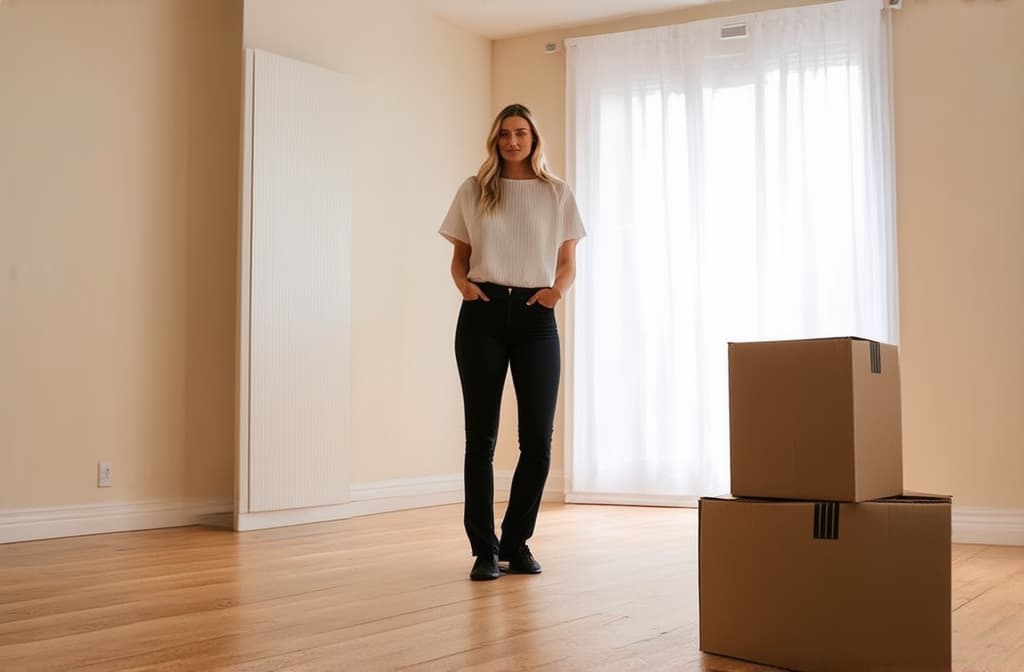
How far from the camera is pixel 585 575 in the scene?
3.25 meters

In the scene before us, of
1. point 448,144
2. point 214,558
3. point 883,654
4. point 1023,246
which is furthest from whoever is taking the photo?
point 448,144

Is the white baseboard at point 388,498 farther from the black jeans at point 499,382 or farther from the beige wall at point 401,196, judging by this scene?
the black jeans at point 499,382

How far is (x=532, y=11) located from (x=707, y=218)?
4.87 feet

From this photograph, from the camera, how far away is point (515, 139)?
10.6 ft

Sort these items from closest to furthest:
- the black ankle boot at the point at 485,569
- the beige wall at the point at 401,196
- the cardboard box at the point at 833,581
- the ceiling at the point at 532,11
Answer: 1. the cardboard box at the point at 833,581
2. the black ankle boot at the point at 485,569
3. the beige wall at the point at 401,196
4. the ceiling at the point at 532,11

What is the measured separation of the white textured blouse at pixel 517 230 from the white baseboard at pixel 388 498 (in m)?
1.91

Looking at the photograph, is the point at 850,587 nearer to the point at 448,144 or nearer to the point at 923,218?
the point at 923,218

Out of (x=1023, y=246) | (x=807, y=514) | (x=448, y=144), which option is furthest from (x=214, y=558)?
(x=1023, y=246)

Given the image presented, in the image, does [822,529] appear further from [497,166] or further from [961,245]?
→ [961,245]

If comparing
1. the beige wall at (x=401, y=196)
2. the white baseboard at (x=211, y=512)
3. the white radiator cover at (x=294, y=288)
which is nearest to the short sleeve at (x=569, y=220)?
the white radiator cover at (x=294, y=288)

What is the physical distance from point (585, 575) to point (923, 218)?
262 cm

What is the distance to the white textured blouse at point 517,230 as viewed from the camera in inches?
126

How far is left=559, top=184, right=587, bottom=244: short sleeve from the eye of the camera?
3.31 meters

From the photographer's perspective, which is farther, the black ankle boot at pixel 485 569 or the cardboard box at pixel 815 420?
the black ankle boot at pixel 485 569
